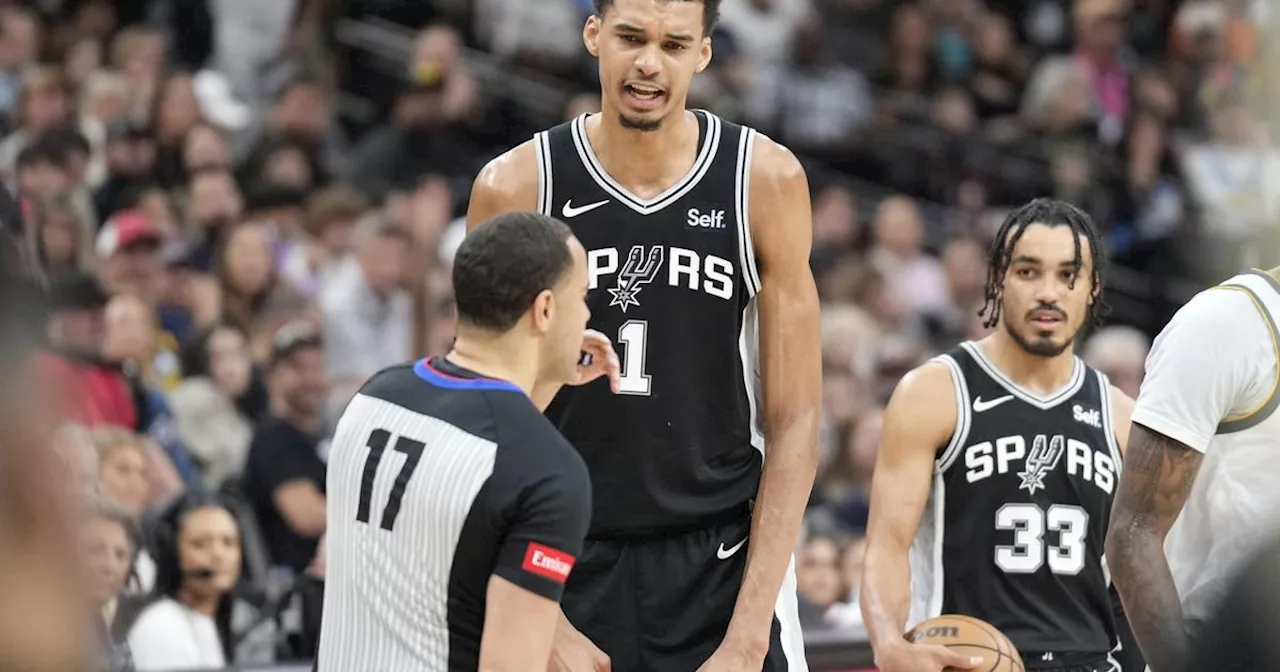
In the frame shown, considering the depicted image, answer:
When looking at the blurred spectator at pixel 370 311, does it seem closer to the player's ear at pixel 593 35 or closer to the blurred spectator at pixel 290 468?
the blurred spectator at pixel 290 468

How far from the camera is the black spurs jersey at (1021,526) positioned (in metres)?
5.63

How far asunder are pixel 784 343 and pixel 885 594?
1255mm

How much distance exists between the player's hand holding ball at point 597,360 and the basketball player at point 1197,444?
125 centimetres

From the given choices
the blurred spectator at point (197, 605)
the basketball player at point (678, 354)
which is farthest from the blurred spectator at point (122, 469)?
the basketball player at point (678, 354)

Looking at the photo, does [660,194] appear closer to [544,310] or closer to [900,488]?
[544,310]

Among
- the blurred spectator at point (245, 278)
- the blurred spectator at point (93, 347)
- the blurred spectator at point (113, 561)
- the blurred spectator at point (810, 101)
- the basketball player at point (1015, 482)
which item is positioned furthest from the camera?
the blurred spectator at point (810, 101)

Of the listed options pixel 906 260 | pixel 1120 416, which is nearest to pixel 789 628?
pixel 1120 416

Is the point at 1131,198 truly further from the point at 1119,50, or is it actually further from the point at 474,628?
the point at 474,628

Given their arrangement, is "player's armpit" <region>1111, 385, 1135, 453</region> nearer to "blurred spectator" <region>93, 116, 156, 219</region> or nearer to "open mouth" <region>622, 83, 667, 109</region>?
"open mouth" <region>622, 83, 667, 109</region>

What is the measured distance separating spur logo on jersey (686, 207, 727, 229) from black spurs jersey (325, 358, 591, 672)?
36.4 inches

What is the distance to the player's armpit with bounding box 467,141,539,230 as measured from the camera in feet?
14.8

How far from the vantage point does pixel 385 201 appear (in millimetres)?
11062

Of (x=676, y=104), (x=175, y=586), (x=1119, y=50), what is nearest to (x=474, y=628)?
(x=676, y=104)

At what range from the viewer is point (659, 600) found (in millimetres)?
4555
